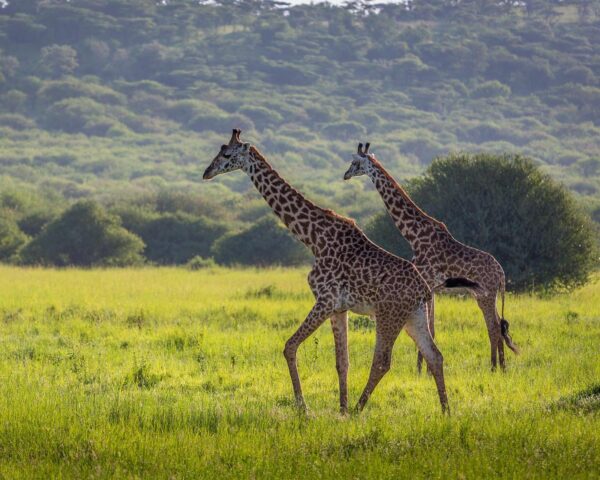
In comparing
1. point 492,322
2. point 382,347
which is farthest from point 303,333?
point 492,322

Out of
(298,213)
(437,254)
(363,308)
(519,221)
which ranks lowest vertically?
(519,221)

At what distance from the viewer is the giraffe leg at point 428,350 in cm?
959

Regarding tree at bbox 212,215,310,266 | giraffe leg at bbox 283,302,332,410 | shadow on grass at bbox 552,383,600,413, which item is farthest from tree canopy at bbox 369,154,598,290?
tree at bbox 212,215,310,266

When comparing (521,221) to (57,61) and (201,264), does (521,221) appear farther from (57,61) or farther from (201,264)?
(57,61)

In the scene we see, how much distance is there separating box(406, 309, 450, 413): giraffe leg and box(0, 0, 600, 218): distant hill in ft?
313

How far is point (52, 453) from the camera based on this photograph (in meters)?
8.36

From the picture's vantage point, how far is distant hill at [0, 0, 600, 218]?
4719 inches

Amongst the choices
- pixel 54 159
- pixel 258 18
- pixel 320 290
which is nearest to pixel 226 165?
pixel 320 290

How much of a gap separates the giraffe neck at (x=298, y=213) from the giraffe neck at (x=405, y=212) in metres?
2.03

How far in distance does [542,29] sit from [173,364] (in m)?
149

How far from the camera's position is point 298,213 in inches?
420

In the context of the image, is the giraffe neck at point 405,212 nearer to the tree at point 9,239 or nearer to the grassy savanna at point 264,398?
the grassy savanna at point 264,398

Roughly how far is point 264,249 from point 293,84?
357 ft

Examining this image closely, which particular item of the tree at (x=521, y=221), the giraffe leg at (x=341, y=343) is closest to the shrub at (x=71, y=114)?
the tree at (x=521, y=221)
